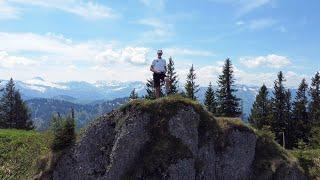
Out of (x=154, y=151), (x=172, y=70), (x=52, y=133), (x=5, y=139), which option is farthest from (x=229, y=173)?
(x=172, y=70)

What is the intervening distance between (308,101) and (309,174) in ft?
209

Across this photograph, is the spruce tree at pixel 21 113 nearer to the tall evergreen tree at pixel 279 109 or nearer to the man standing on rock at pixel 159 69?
the tall evergreen tree at pixel 279 109

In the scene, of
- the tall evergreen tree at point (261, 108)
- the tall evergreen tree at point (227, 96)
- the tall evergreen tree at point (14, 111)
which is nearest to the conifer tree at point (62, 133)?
the tall evergreen tree at point (227, 96)

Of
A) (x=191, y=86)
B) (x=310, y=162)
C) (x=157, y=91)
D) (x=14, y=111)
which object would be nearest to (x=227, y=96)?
(x=191, y=86)

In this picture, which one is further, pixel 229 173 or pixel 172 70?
pixel 172 70

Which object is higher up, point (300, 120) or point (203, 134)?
point (203, 134)

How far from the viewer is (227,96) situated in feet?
246

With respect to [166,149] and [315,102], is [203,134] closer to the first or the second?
[166,149]

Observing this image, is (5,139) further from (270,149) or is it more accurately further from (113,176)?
(270,149)

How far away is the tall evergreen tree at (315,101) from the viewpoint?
7914cm

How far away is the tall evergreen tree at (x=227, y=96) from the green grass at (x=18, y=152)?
4354 cm

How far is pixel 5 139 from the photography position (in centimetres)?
3381

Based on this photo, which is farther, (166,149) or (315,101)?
(315,101)

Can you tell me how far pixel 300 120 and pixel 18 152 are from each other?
58.6 meters
